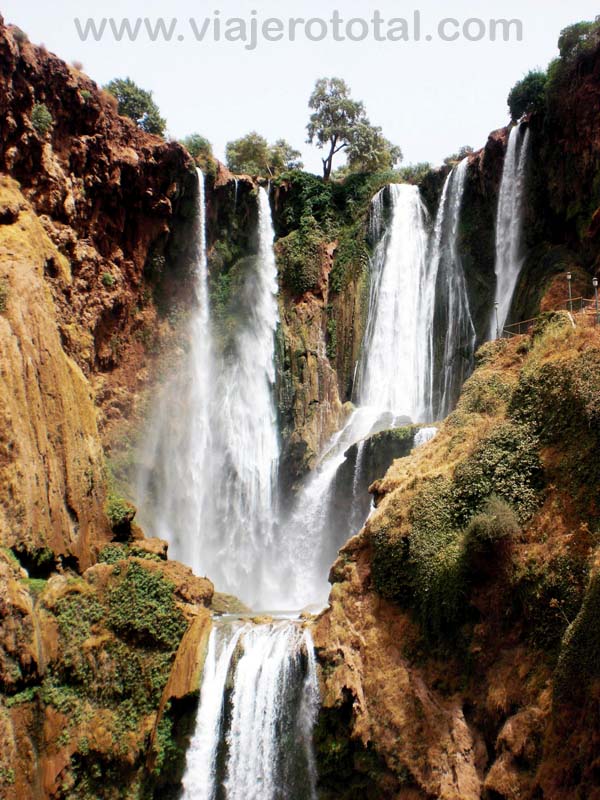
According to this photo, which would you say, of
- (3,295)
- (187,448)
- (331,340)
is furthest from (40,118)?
(331,340)

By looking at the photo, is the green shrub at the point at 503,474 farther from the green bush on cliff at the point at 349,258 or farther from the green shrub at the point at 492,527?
the green bush on cliff at the point at 349,258

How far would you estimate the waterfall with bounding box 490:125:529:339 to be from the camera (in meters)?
29.7

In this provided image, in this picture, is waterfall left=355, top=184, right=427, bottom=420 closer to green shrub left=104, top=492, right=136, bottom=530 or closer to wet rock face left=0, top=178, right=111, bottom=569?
green shrub left=104, top=492, right=136, bottom=530

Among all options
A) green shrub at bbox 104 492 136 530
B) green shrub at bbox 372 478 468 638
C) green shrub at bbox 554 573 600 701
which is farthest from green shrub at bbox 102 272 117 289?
green shrub at bbox 554 573 600 701

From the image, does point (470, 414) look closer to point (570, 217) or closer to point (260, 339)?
point (570, 217)

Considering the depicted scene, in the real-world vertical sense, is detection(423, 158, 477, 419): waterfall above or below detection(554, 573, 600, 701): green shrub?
above

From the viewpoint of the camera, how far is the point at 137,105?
128 feet

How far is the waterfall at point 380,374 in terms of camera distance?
2733cm

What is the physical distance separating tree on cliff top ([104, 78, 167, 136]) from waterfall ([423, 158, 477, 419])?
671 inches

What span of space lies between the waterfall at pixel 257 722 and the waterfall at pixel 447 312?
16.1 meters

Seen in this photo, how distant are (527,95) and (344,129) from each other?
14946mm

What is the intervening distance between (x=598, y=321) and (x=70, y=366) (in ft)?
49.8

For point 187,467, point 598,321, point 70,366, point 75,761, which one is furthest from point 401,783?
point 187,467

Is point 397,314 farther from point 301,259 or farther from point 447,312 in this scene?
point 301,259
